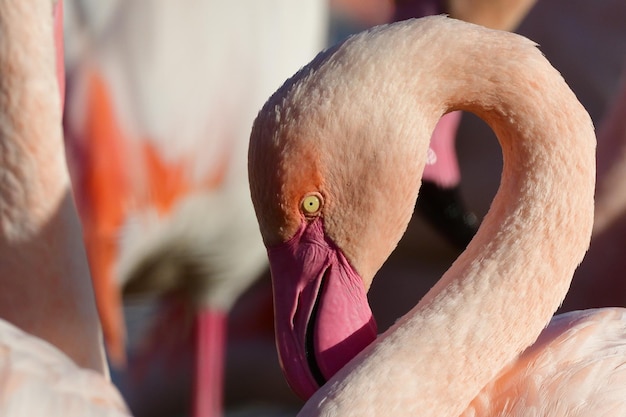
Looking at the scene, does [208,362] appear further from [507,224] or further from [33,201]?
[507,224]

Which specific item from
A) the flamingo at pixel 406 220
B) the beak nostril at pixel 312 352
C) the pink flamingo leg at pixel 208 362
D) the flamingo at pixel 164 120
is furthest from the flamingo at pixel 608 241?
the pink flamingo leg at pixel 208 362

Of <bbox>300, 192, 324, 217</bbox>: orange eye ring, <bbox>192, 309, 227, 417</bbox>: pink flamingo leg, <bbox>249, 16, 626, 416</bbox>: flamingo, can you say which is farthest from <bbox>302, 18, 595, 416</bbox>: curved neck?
<bbox>192, 309, 227, 417</bbox>: pink flamingo leg

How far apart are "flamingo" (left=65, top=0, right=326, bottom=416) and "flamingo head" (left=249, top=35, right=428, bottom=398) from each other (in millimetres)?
1344

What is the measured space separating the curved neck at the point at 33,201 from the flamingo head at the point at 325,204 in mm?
461

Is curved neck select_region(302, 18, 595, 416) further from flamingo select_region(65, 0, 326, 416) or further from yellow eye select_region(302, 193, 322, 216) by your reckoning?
flamingo select_region(65, 0, 326, 416)

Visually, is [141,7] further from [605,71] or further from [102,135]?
[605,71]

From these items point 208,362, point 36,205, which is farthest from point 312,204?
point 208,362

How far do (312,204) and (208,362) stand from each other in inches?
79.0

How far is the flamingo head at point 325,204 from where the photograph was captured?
6.23 feet

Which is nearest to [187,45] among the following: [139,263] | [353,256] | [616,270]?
[139,263]

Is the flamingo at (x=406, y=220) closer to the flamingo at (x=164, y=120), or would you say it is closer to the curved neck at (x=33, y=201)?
the curved neck at (x=33, y=201)

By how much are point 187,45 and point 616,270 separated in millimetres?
1307

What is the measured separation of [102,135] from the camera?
3414mm

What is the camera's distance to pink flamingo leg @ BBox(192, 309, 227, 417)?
3.84m
